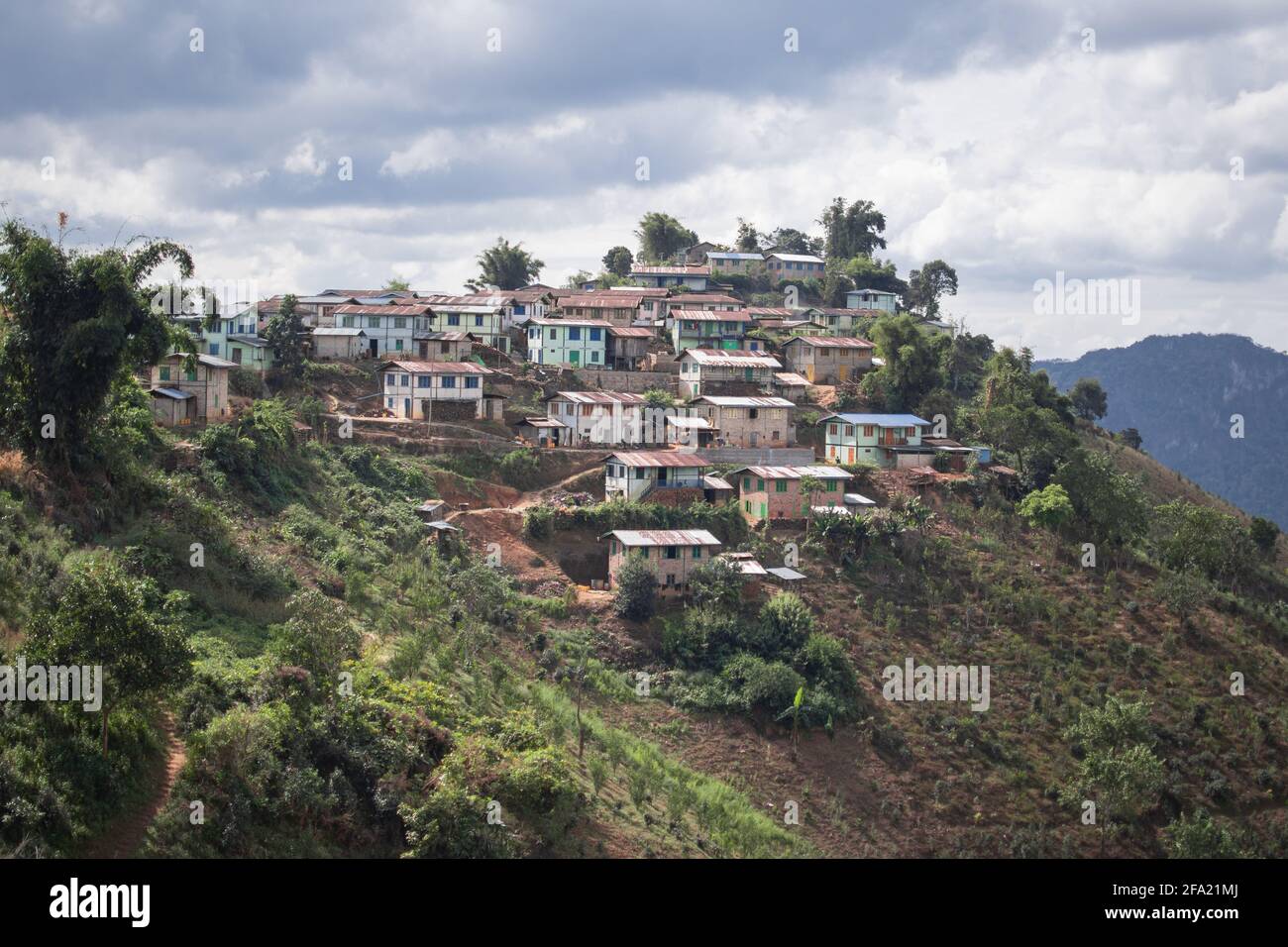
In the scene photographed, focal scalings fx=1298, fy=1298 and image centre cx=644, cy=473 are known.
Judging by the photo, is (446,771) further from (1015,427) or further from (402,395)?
(1015,427)

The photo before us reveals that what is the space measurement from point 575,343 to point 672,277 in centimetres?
1722

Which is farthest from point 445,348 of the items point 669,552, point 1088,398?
point 1088,398

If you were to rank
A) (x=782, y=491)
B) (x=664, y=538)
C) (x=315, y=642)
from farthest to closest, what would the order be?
(x=782, y=491), (x=664, y=538), (x=315, y=642)

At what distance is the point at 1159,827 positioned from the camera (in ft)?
113

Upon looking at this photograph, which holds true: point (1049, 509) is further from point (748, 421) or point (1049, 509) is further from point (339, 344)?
point (339, 344)

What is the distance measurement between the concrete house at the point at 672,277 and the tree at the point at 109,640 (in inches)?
2176

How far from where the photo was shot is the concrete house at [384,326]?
55469mm

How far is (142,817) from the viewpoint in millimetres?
19875

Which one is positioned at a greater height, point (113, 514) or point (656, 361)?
point (656, 361)

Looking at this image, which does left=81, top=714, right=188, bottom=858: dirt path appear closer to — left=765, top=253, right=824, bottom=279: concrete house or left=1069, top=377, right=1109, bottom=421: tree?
left=765, top=253, right=824, bottom=279: concrete house

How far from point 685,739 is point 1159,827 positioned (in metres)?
12.9

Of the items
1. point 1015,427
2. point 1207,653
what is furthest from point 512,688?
point 1015,427

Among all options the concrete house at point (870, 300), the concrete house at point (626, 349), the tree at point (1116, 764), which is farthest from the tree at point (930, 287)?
the tree at point (1116, 764)
